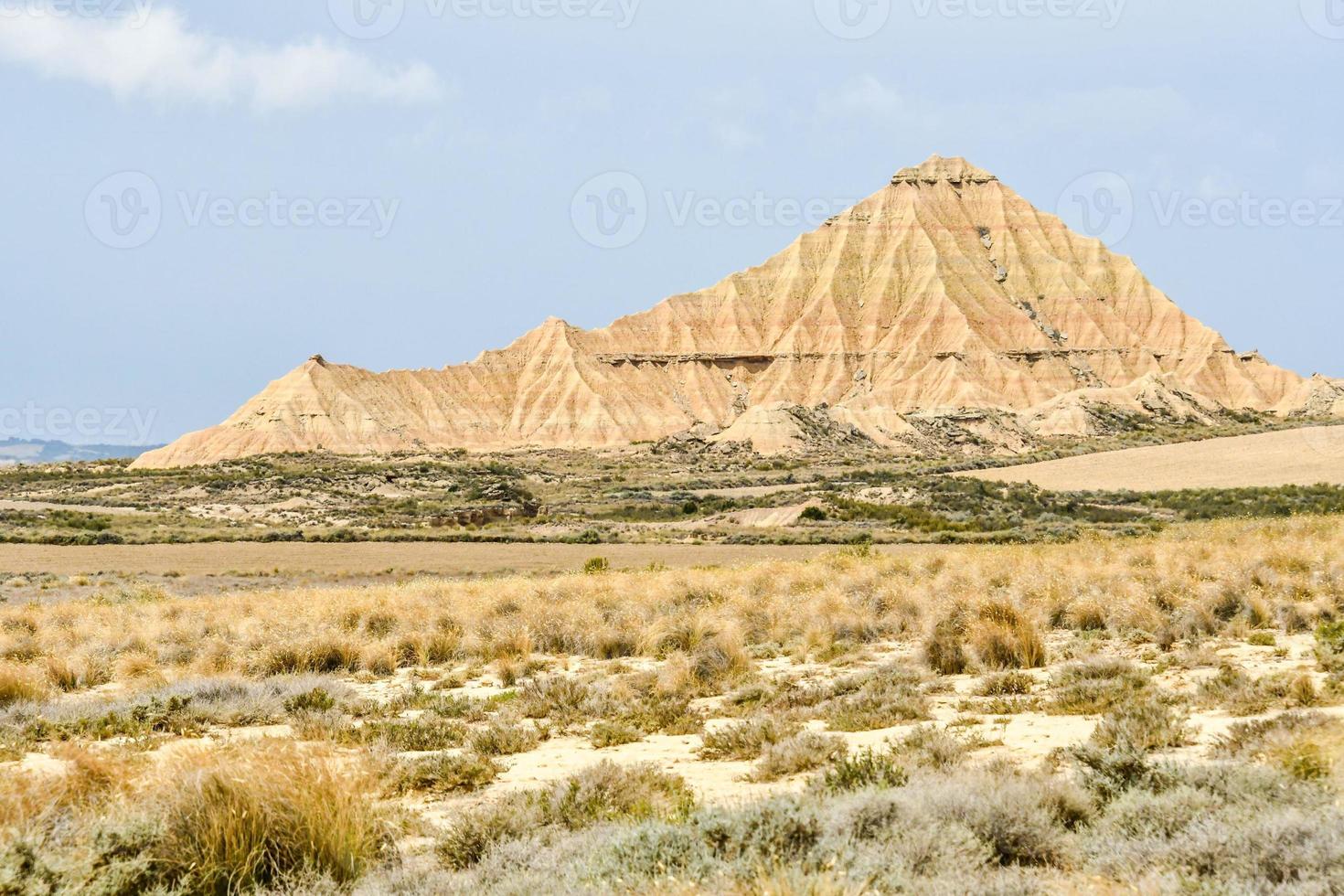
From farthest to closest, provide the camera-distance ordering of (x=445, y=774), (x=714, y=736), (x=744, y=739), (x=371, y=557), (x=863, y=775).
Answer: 1. (x=371, y=557)
2. (x=714, y=736)
3. (x=744, y=739)
4. (x=445, y=774)
5. (x=863, y=775)

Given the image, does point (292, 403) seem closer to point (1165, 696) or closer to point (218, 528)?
point (218, 528)

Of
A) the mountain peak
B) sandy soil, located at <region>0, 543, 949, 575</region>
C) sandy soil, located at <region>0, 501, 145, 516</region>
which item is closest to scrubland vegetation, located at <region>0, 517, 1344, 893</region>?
sandy soil, located at <region>0, 543, 949, 575</region>

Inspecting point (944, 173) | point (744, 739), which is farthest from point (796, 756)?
point (944, 173)

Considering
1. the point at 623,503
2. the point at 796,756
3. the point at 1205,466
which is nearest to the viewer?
the point at 796,756

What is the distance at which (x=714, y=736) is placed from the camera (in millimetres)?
9031

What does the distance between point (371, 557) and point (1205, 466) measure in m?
54.4

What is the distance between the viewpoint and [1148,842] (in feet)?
17.6

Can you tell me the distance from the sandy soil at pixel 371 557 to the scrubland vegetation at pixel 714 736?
1466 centimetres

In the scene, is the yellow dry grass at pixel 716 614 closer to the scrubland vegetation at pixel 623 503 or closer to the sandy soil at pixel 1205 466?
the scrubland vegetation at pixel 623 503

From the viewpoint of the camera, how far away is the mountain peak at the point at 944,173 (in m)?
151

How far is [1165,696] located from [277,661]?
396 inches

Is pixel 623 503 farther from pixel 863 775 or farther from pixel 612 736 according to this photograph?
pixel 863 775

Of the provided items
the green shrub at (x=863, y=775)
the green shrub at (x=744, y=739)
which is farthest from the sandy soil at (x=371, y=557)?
the green shrub at (x=863, y=775)

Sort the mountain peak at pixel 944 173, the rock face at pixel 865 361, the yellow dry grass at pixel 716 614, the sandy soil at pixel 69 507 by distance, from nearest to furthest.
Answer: the yellow dry grass at pixel 716 614 → the sandy soil at pixel 69 507 → the rock face at pixel 865 361 → the mountain peak at pixel 944 173
